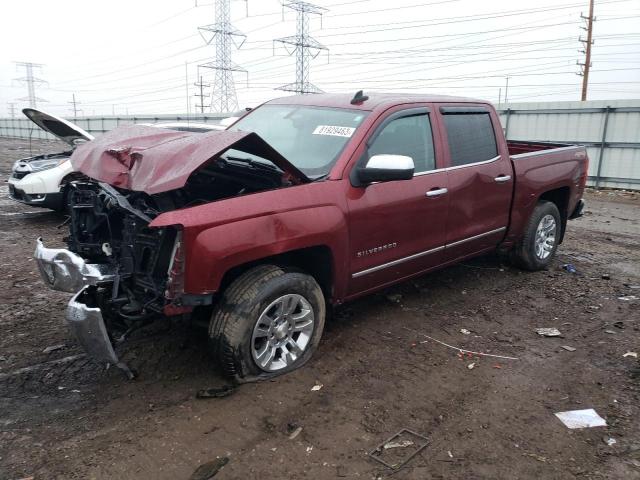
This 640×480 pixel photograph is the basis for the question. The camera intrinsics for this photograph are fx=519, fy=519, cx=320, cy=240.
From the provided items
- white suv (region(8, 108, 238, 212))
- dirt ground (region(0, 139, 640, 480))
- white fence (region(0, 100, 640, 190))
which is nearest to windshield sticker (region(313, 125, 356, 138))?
dirt ground (region(0, 139, 640, 480))

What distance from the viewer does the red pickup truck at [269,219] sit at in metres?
3.11

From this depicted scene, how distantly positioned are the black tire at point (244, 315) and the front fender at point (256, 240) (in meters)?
0.15

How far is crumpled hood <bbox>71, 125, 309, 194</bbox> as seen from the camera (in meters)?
3.09

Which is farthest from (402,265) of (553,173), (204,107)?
(204,107)

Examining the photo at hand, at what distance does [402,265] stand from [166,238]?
6.44 feet

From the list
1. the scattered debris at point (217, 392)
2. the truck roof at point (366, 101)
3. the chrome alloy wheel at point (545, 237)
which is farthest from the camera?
the chrome alloy wheel at point (545, 237)

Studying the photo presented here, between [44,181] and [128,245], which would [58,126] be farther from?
[128,245]

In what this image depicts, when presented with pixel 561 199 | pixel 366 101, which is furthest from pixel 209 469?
pixel 561 199

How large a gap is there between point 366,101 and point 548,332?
2513 mm

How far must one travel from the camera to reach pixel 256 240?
320 centimetres

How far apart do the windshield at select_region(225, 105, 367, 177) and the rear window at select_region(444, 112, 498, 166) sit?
1044 millimetres

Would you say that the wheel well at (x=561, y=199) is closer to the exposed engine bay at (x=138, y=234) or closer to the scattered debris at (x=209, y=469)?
the exposed engine bay at (x=138, y=234)

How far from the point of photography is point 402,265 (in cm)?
424

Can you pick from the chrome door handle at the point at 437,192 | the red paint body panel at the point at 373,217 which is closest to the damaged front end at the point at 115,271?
the red paint body panel at the point at 373,217
